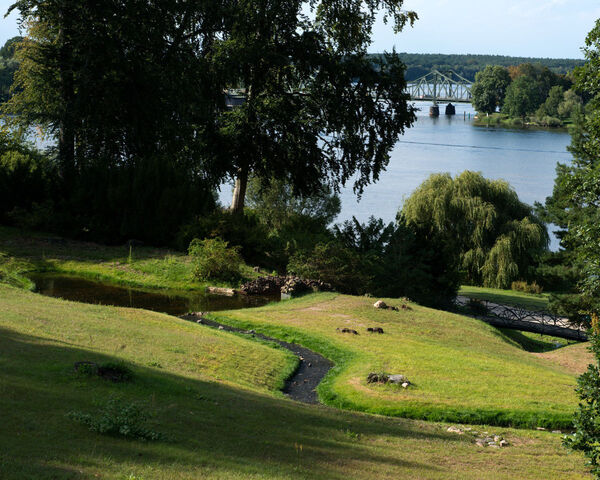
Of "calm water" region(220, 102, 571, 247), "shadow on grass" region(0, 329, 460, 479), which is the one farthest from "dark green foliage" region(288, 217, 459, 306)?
"calm water" region(220, 102, 571, 247)

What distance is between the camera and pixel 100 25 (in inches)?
1389

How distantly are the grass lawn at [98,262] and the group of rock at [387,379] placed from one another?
45.5 feet

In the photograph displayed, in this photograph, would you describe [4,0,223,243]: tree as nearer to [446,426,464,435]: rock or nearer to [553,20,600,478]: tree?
[553,20,600,478]: tree

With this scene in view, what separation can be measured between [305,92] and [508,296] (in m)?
19.5

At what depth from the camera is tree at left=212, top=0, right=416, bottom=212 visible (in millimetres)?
36219

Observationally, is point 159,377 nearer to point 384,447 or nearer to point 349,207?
point 384,447

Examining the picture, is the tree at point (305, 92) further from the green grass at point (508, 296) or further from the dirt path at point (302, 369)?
the dirt path at point (302, 369)

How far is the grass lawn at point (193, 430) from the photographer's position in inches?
292

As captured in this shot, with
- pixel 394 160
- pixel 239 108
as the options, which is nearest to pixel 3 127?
pixel 239 108

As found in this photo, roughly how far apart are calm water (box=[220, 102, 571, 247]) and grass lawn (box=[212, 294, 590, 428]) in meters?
34.4

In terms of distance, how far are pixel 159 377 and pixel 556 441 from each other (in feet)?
24.8

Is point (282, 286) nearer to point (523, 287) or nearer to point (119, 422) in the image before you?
point (119, 422)

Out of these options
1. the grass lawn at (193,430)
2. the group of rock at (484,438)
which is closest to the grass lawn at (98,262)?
the grass lawn at (193,430)

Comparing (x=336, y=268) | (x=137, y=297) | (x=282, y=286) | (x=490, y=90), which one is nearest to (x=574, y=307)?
(x=336, y=268)
